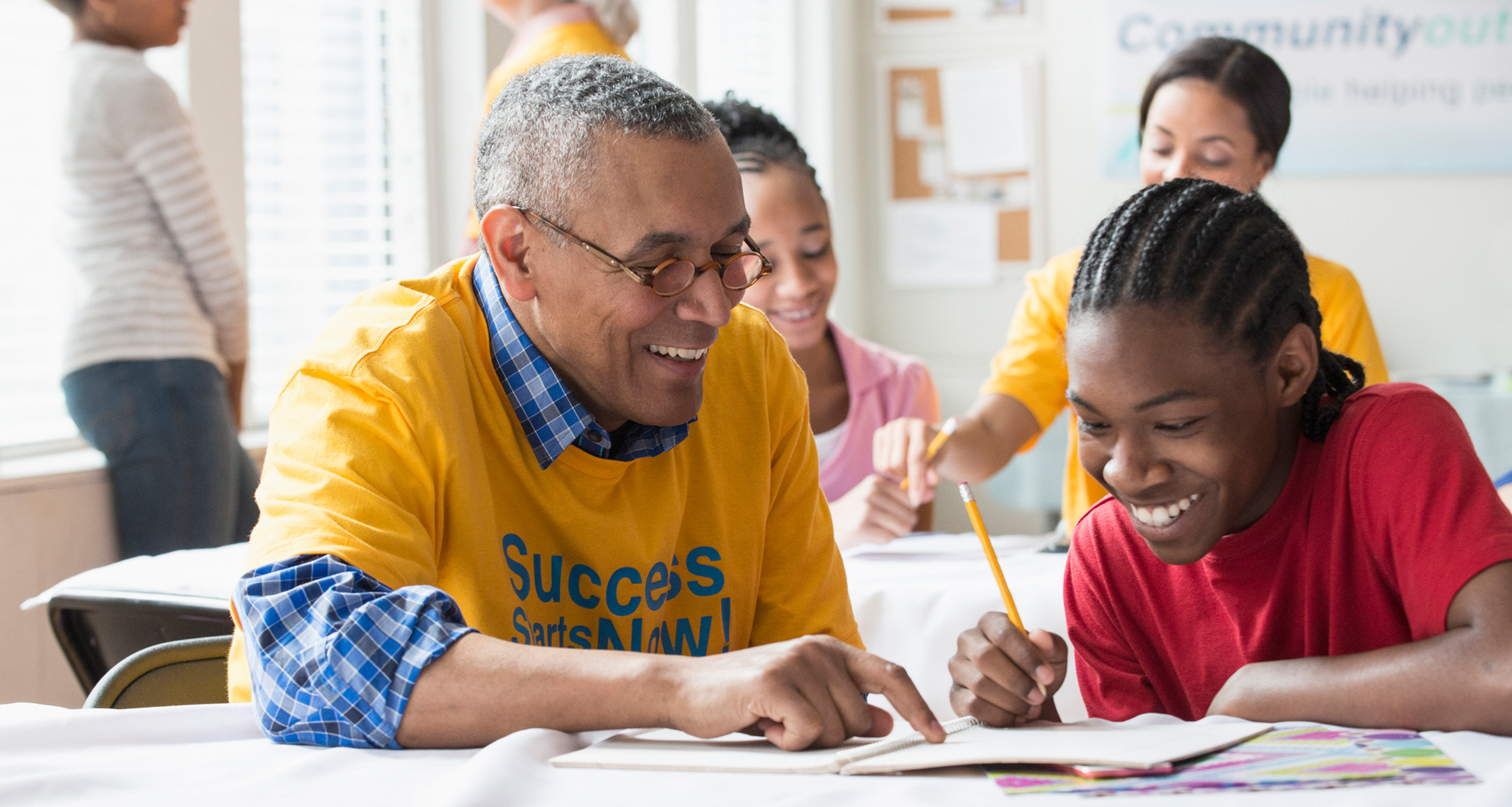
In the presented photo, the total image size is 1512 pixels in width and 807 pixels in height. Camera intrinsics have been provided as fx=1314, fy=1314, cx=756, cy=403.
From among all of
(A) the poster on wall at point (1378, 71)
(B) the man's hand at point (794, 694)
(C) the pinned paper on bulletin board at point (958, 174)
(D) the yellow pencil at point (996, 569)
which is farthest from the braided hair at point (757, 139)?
(A) the poster on wall at point (1378, 71)

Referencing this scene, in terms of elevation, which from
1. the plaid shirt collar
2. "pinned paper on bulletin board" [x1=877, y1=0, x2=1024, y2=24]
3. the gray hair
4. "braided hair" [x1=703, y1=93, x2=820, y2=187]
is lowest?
the plaid shirt collar

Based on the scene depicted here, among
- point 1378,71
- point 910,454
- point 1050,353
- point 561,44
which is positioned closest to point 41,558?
point 561,44

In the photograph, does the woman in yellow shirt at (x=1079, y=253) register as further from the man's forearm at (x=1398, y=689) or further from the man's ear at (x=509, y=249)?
the man's forearm at (x=1398, y=689)

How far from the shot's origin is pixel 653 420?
1.18 meters

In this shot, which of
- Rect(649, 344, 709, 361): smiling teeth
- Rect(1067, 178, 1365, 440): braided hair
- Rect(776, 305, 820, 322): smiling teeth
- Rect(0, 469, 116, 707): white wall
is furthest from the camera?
Rect(776, 305, 820, 322): smiling teeth

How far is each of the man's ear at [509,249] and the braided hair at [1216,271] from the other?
19.0 inches

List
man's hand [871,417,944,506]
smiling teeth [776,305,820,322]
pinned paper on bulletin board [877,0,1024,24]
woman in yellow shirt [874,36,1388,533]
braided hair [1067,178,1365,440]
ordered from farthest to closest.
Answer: pinned paper on bulletin board [877,0,1024,24] < smiling teeth [776,305,820,322] < woman in yellow shirt [874,36,1388,533] < man's hand [871,417,944,506] < braided hair [1067,178,1365,440]

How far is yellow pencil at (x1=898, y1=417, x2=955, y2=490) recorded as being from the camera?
6.22 ft

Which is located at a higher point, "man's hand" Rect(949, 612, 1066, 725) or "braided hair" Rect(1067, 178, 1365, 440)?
"braided hair" Rect(1067, 178, 1365, 440)

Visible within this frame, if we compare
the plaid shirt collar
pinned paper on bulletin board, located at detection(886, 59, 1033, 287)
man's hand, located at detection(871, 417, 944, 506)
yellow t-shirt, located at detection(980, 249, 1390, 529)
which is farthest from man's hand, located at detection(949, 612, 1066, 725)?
pinned paper on bulletin board, located at detection(886, 59, 1033, 287)

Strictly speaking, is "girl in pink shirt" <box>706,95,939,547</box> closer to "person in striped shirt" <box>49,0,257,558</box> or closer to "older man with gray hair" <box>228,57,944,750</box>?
"older man with gray hair" <box>228,57,944,750</box>

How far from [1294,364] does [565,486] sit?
637 mm

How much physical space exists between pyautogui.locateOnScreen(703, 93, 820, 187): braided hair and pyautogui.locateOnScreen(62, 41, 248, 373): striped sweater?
956 mm

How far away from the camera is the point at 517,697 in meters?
0.87
